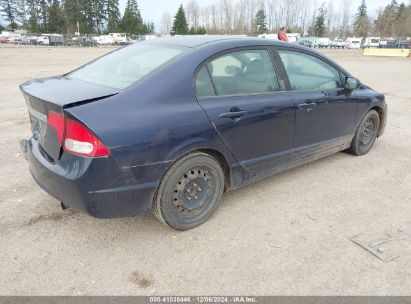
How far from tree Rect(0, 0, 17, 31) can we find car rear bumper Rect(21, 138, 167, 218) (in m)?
97.3

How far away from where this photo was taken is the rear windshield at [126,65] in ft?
9.83

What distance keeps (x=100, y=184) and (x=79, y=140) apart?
350 mm

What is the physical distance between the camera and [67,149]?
8.45ft

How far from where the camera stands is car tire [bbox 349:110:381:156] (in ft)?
16.2

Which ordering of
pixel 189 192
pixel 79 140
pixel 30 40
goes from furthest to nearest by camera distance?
pixel 30 40, pixel 189 192, pixel 79 140

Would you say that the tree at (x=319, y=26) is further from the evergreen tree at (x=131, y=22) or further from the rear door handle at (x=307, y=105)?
the rear door handle at (x=307, y=105)

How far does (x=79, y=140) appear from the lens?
2.49m

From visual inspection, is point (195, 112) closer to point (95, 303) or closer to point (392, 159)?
point (95, 303)

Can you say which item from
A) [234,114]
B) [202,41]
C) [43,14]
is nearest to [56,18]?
[43,14]

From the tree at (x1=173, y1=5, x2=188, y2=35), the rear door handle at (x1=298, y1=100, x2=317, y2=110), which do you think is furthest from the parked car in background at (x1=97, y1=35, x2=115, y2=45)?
the rear door handle at (x1=298, y1=100, x2=317, y2=110)

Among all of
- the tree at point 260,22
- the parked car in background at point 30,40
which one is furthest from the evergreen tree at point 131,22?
the tree at point 260,22

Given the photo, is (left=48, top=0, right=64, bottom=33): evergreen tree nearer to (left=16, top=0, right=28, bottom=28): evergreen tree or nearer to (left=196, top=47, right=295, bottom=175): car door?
(left=16, top=0, right=28, bottom=28): evergreen tree

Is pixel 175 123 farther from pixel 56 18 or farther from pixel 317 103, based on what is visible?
pixel 56 18

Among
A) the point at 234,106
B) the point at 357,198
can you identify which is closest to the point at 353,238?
the point at 357,198
